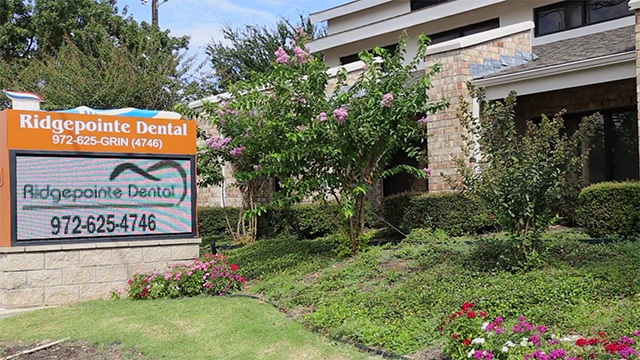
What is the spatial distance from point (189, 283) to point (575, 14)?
12.4 metres

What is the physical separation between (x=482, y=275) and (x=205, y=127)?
45.1 feet

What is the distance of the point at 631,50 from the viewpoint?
1235 cm

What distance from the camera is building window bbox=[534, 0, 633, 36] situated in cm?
1633

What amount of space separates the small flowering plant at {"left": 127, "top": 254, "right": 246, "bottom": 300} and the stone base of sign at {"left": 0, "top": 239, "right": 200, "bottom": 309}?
1.60 feet

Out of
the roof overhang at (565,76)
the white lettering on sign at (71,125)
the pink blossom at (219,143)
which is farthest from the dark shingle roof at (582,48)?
the white lettering on sign at (71,125)

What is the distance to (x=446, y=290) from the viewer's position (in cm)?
777

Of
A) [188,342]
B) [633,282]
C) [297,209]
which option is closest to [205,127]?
[297,209]

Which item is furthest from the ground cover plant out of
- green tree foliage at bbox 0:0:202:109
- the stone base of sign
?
green tree foliage at bbox 0:0:202:109

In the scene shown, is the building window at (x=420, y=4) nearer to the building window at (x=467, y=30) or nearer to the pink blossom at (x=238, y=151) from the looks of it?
the building window at (x=467, y=30)

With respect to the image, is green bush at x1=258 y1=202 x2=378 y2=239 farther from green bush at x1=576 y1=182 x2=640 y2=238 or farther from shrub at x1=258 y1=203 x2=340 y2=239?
green bush at x1=576 y1=182 x2=640 y2=238

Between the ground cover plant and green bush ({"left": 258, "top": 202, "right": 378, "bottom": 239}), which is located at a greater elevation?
green bush ({"left": 258, "top": 202, "right": 378, "bottom": 239})

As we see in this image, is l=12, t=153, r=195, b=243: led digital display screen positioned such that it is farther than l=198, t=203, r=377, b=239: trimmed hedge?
No

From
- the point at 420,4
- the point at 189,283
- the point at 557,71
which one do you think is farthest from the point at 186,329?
the point at 420,4

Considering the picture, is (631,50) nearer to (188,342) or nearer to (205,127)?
(188,342)
